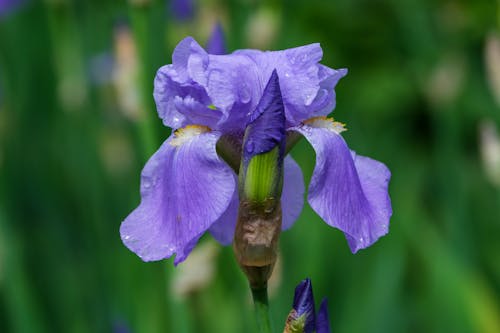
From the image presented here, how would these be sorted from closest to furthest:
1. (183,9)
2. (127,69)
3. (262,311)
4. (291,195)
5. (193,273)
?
1. (262,311)
2. (291,195)
3. (193,273)
4. (127,69)
5. (183,9)

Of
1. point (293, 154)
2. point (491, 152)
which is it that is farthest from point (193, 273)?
Result: point (293, 154)

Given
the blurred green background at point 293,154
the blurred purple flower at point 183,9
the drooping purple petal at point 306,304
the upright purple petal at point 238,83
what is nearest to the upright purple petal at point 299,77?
the upright purple petal at point 238,83

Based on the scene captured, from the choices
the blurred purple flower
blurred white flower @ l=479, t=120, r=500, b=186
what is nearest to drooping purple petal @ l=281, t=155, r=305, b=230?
blurred white flower @ l=479, t=120, r=500, b=186

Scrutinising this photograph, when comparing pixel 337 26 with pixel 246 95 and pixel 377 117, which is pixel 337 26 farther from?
pixel 246 95

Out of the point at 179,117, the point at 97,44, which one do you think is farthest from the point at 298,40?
the point at 179,117

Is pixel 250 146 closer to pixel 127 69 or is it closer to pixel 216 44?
pixel 216 44

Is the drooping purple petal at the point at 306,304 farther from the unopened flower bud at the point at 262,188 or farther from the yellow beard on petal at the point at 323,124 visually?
the yellow beard on petal at the point at 323,124
